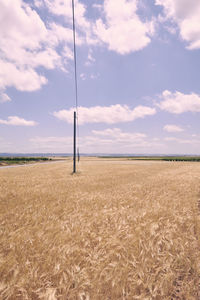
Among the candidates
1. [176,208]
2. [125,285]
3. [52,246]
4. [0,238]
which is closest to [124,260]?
[125,285]

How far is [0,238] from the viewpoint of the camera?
4371 millimetres

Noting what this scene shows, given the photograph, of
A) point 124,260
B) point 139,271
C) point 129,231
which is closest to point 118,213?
point 129,231

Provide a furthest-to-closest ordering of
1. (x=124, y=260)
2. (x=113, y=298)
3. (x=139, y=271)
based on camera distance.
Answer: (x=124, y=260), (x=139, y=271), (x=113, y=298)

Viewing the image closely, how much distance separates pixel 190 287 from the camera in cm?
281

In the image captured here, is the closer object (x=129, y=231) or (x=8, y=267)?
(x=8, y=267)

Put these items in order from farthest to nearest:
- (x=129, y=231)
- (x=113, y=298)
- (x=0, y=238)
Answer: (x=129, y=231), (x=0, y=238), (x=113, y=298)

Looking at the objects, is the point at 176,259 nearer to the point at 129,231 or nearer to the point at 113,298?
the point at 129,231

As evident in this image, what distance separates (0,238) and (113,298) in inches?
145

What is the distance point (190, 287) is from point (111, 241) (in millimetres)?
1988

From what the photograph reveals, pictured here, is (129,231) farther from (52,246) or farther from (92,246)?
(52,246)

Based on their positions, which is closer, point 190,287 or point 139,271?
point 190,287

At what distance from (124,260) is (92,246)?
980 mm

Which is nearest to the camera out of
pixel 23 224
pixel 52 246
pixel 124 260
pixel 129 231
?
pixel 124 260

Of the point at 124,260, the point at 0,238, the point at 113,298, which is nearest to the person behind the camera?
the point at 113,298
